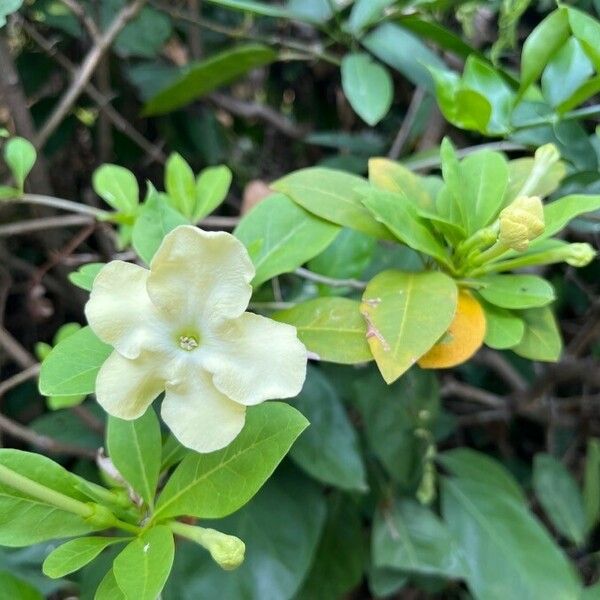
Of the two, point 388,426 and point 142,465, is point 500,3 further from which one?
point 142,465

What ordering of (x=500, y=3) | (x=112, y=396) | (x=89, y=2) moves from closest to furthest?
(x=112, y=396), (x=500, y=3), (x=89, y=2)

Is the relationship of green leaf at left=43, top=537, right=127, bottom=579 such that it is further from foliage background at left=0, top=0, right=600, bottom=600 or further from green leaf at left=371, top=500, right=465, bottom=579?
green leaf at left=371, top=500, right=465, bottom=579

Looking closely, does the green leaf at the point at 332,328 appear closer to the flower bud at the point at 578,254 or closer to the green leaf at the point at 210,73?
the flower bud at the point at 578,254

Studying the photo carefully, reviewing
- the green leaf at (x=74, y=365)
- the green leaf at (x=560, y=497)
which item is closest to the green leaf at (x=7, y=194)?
the green leaf at (x=74, y=365)

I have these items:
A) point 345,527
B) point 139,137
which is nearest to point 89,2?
point 139,137

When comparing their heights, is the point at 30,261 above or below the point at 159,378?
below

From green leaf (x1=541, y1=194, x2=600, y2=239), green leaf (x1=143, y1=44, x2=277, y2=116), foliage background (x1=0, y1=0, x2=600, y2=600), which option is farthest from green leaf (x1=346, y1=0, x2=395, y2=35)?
green leaf (x1=541, y1=194, x2=600, y2=239)
